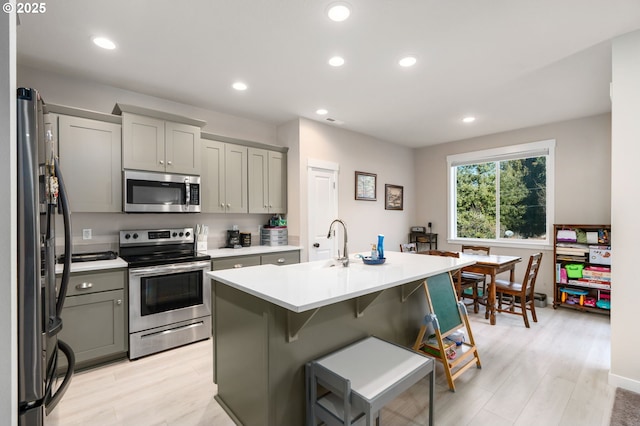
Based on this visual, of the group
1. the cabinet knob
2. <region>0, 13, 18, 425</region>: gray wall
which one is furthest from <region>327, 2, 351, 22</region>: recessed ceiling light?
the cabinet knob

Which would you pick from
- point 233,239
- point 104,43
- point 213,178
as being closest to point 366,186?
point 233,239

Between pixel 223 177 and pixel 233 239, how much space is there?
32.2 inches

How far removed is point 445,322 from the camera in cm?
246

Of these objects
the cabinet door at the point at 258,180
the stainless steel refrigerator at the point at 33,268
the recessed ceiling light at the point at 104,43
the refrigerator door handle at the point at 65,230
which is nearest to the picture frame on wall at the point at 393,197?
the cabinet door at the point at 258,180

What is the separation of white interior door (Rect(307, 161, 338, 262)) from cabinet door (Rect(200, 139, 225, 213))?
1200mm

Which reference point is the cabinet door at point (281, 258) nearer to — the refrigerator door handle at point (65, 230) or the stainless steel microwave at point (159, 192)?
the stainless steel microwave at point (159, 192)

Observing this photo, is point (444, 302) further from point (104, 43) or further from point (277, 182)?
point (104, 43)

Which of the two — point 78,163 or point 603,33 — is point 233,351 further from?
point 603,33

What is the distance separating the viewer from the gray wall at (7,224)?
2.91ft

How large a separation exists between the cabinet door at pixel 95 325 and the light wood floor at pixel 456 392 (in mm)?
174

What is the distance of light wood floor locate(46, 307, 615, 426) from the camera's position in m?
1.97

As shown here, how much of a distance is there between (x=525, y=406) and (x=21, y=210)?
117 inches

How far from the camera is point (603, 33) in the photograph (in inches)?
89.8

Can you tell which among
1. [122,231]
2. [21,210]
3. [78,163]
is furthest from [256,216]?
[21,210]
